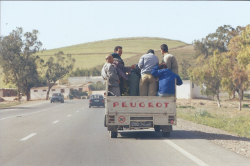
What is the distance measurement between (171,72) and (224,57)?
37.8m

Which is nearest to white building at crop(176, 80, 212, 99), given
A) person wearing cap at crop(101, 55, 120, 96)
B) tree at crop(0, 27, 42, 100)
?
tree at crop(0, 27, 42, 100)

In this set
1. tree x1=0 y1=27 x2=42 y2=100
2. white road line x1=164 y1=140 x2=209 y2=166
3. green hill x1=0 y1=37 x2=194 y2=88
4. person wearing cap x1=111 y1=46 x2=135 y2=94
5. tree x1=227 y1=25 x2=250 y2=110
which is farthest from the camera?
green hill x1=0 y1=37 x2=194 y2=88

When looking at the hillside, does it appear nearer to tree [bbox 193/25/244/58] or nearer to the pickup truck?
tree [bbox 193/25/244/58]

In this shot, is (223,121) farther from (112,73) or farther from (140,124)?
(112,73)

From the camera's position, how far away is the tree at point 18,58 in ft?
221

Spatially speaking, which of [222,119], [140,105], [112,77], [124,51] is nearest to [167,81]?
[140,105]

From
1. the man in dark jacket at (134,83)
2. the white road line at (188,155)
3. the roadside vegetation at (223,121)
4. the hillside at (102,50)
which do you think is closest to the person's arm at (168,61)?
the man in dark jacket at (134,83)

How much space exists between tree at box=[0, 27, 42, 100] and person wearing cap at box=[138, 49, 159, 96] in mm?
58582

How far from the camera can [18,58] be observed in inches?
2687

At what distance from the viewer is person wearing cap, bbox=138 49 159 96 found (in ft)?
37.2

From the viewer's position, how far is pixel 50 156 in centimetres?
836

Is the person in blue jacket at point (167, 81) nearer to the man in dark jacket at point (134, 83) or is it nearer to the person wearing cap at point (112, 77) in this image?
the man in dark jacket at point (134, 83)

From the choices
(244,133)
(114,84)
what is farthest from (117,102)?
(244,133)

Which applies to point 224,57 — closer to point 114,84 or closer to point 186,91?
point 186,91
